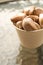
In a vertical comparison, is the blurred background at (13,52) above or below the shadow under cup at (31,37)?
below

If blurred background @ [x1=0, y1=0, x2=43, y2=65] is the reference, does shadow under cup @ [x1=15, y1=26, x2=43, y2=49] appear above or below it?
above

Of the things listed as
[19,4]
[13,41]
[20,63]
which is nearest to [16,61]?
[20,63]

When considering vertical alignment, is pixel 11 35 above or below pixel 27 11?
below

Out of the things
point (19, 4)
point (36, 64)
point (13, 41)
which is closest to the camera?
point (36, 64)

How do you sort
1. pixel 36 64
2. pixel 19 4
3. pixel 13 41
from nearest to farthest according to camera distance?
pixel 36 64 < pixel 13 41 < pixel 19 4

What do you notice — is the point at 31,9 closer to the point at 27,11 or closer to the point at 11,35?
the point at 27,11

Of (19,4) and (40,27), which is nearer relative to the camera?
(40,27)

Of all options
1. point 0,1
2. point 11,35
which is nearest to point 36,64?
point 11,35
